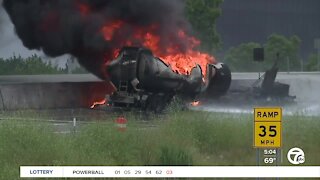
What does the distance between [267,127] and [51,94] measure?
54.7 feet

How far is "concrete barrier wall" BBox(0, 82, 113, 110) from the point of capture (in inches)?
952

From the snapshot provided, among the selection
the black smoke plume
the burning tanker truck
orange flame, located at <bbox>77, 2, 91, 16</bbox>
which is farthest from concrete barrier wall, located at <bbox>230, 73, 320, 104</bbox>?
orange flame, located at <bbox>77, 2, 91, 16</bbox>

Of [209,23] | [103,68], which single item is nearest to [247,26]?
[209,23]

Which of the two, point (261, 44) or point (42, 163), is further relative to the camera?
point (261, 44)

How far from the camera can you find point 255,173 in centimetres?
1056

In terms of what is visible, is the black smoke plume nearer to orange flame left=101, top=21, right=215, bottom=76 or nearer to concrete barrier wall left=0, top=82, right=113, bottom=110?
orange flame left=101, top=21, right=215, bottom=76

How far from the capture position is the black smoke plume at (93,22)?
2564 cm

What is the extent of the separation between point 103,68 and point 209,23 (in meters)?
14.4

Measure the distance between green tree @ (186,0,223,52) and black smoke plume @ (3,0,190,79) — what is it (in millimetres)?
11139

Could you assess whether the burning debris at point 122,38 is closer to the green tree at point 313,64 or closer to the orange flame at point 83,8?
the orange flame at point 83,8

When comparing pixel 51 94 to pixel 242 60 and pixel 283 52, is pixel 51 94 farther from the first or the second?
pixel 283 52

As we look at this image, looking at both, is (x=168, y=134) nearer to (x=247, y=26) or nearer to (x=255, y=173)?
(x=255, y=173)

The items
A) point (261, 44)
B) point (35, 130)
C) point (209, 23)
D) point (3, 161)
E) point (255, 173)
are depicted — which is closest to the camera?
point (255, 173)

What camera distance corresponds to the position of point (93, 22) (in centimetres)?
2577
